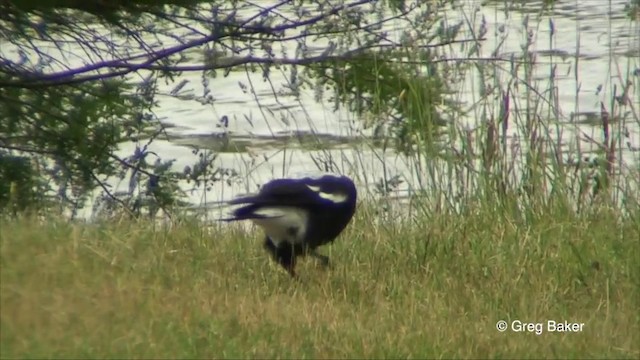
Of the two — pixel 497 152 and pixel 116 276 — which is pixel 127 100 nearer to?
pixel 497 152

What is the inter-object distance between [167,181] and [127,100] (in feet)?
1.78

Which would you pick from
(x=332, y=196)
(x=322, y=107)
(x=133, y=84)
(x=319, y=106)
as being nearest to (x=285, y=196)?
(x=332, y=196)

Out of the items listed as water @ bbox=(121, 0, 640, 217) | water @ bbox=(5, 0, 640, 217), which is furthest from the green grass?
water @ bbox=(121, 0, 640, 217)

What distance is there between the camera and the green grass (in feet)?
16.0

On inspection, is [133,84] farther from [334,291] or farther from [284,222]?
[334,291]

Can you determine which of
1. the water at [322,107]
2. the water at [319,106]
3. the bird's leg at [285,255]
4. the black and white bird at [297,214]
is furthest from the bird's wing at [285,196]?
the water at [319,106]

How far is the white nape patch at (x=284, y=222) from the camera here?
20.3 ft

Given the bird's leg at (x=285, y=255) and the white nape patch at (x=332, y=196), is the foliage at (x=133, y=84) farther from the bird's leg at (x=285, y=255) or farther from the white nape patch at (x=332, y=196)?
the bird's leg at (x=285, y=255)

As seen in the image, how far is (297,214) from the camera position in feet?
20.5

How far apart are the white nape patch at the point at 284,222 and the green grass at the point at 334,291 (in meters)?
0.15

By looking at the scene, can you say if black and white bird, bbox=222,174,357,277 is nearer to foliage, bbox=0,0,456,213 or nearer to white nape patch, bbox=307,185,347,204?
white nape patch, bbox=307,185,347,204

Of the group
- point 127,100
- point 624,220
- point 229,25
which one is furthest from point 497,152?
point 127,100

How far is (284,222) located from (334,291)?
0.49m

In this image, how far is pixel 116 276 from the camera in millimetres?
5371
